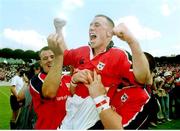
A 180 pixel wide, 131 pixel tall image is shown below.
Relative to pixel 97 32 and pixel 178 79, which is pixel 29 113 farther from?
pixel 178 79

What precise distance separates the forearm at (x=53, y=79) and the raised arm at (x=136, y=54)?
0.29 meters

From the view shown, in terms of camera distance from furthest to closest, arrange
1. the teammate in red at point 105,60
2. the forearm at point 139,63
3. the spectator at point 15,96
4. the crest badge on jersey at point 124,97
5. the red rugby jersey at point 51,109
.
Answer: the spectator at point 15,96
the red rugby jersey at point 51,109
the crest badge on jersey at point 124,97
the teammate in red at point 105,60
the forearm at point 139,63

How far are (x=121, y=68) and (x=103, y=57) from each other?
0.13 m

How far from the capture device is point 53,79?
1958mm

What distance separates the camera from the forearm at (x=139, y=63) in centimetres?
175

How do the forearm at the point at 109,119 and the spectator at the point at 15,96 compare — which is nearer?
the forearm at the point at 109,119

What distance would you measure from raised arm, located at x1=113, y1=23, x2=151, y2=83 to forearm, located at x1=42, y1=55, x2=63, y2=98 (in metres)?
0.29

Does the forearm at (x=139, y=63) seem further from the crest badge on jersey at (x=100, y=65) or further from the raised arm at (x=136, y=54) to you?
the crest badge on jersey at (x=100, y=65)

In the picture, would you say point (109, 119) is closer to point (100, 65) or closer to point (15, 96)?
point (100, 65)

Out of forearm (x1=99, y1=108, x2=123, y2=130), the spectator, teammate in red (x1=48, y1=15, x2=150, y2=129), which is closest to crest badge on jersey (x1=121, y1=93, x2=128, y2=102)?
teammate in red (x1=48, y1=15, x2=150, y2=129)

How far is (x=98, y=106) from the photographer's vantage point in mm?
1514

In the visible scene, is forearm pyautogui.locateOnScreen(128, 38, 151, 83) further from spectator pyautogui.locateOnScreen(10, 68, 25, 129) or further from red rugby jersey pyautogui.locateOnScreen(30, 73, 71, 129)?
spectator pyautogui.locateOnScreen(10, 68, 25, 129)

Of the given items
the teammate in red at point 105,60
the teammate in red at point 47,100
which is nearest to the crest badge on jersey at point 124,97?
the teammate in red at point 105,60

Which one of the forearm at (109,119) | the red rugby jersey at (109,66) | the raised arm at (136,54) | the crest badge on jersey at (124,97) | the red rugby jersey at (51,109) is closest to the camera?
the forearm at (109,119)
